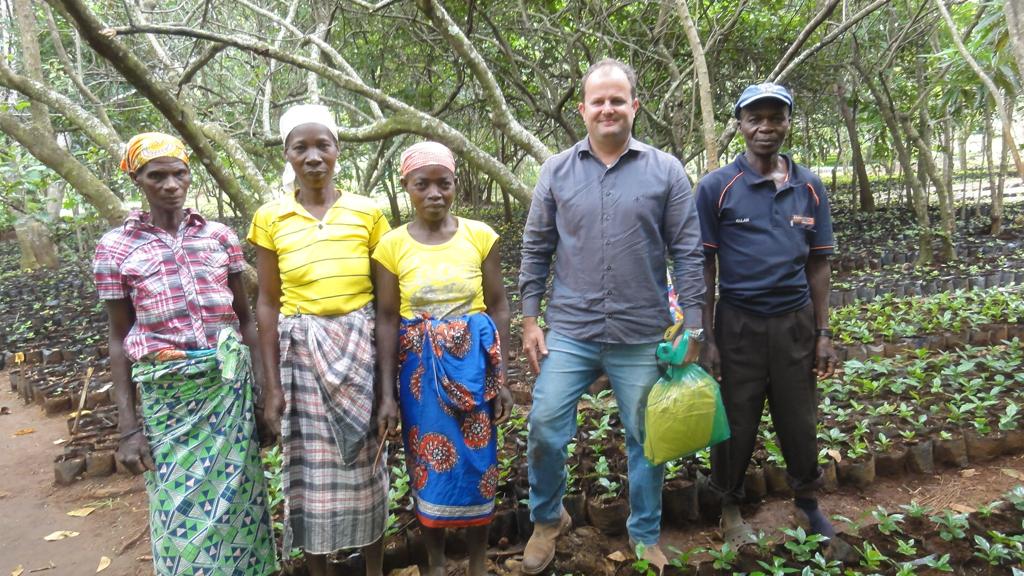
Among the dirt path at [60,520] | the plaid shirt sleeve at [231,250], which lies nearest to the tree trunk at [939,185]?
the plaid shirt sleeve at [231,250]

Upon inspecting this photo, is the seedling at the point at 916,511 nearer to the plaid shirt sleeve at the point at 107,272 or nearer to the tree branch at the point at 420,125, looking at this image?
the tree branch at the point at 420,125

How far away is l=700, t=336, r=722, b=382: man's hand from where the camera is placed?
2451mm

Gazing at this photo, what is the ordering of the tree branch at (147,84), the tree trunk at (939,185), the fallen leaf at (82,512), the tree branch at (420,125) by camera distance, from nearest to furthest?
the tree branch at (147,84) → the fallen leaf at (82,512) → the tree branch at (420,125) → the tree trunk at (939,185)

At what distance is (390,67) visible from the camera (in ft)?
30.8

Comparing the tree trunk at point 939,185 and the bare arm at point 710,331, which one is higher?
the tree trunk at point 939,185

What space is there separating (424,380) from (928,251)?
788 cm

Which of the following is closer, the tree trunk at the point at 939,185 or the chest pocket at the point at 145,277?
the chest pocket at the point at 145,277

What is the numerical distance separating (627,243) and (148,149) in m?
1.59

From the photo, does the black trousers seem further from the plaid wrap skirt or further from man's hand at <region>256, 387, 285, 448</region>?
man's hand at <region>256, 387, 285, 448</region>

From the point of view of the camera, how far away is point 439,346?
2.14 m

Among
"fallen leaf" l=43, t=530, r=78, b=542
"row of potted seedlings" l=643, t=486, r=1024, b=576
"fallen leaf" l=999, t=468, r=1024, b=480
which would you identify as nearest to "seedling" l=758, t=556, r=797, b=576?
"row of potted seedlings" l=643, t=486, r=1024, b=576

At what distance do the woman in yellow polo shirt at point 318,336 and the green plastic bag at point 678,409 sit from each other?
3.13 ft

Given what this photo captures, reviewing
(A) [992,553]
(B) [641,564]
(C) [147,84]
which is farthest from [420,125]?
(A) [992,553]

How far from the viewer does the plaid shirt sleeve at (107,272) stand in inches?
79.7
